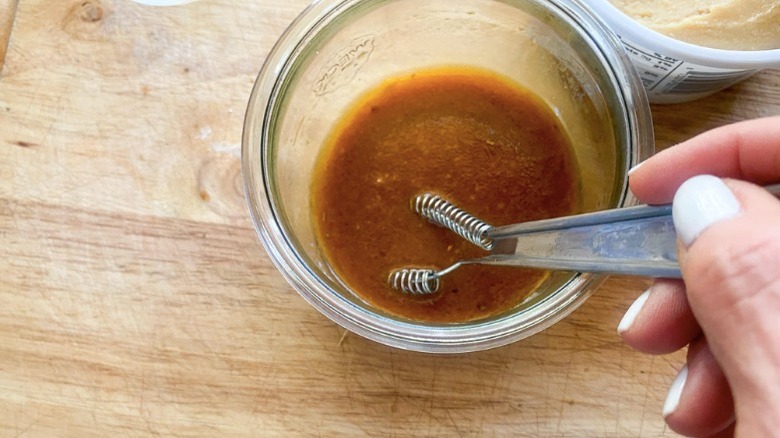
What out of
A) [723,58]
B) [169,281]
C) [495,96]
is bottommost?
[169,281]

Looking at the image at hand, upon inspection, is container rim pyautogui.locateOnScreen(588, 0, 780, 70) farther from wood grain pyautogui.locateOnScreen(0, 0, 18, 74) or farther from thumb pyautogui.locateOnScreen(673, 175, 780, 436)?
wood grain pyautogui.locateOnScreen(0, 0, 18, 74)

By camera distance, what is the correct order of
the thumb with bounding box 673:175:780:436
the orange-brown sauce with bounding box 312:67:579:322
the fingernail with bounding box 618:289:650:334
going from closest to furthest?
the thumb with bounding box 673:175:780:436 < the fingernail with bounding box 618:289:650:334 < the orange-brown sauce with bounding box 312:67:579:322

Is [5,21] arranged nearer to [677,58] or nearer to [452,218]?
[452,218]

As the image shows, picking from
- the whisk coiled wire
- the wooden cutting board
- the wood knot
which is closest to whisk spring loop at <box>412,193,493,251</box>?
the whisk coiled wire

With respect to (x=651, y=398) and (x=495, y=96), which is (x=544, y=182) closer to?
(x=495, y=96)

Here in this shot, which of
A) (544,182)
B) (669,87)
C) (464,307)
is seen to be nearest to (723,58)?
(669,87)
